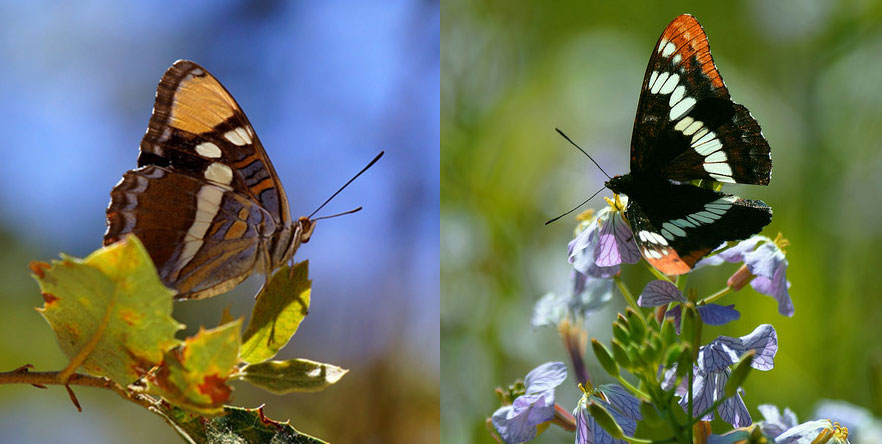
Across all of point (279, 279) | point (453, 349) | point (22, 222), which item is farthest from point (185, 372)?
point (22, 222)

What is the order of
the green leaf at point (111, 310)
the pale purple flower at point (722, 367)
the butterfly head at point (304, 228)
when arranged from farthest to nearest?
the butterfly head at point (304, 228), the pale purple flower at point (722, 367), the green leaf at point (111, 310)

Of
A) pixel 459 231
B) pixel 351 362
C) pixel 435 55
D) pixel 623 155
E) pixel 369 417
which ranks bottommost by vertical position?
pixel 369 417

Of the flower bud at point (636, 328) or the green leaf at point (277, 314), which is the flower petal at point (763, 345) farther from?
the green leaf at point (277, 314)

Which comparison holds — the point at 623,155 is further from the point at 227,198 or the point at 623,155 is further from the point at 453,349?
the point at 227,198

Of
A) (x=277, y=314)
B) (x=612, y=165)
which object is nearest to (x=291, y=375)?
(x=277, y=314)

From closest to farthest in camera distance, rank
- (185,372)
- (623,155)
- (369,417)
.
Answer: (185,372)
(623,155)
(369,417)

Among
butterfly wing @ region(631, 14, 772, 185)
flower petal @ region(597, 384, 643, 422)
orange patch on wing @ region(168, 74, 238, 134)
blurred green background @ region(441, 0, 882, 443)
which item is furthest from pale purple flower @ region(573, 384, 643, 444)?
blurred green background @ region(441, 0, 882, 443)

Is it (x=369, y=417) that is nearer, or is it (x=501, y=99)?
(x=501, y=99)

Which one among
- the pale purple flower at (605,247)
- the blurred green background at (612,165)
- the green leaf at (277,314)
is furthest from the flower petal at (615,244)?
the blurred green background at (612,165)
